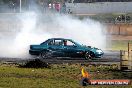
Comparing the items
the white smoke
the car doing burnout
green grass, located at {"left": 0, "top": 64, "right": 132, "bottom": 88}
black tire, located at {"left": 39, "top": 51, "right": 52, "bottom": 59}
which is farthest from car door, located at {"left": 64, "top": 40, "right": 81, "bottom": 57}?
green grass, located at {"left": 0, "top": 64, "right": 132, "bottom": 88}

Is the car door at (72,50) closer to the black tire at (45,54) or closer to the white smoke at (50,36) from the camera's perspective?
the black tire at (45,54)

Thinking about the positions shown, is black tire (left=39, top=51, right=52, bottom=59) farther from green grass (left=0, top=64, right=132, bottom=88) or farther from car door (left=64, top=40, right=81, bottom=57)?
green grass (left=0, top=64, right=132, bottom=88)

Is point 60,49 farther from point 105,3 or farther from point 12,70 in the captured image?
point 105,3

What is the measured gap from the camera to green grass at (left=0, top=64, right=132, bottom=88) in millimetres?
13648

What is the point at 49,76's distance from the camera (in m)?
15.6

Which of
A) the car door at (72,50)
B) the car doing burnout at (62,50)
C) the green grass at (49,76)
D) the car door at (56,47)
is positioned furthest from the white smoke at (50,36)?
the green grass at (49,76)

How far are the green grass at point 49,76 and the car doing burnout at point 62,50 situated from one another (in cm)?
589

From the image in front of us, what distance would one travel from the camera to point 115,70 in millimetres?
17641

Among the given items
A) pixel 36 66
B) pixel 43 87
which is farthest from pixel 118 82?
pixel 36 66

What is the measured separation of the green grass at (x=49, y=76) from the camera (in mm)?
13648

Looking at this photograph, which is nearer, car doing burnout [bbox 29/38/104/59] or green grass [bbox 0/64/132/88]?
green grass [bbox 0/64/132/88]

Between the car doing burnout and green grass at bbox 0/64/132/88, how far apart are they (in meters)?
5.89

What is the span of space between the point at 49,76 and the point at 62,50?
8662 millimetres

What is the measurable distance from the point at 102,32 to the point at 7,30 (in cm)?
1206
